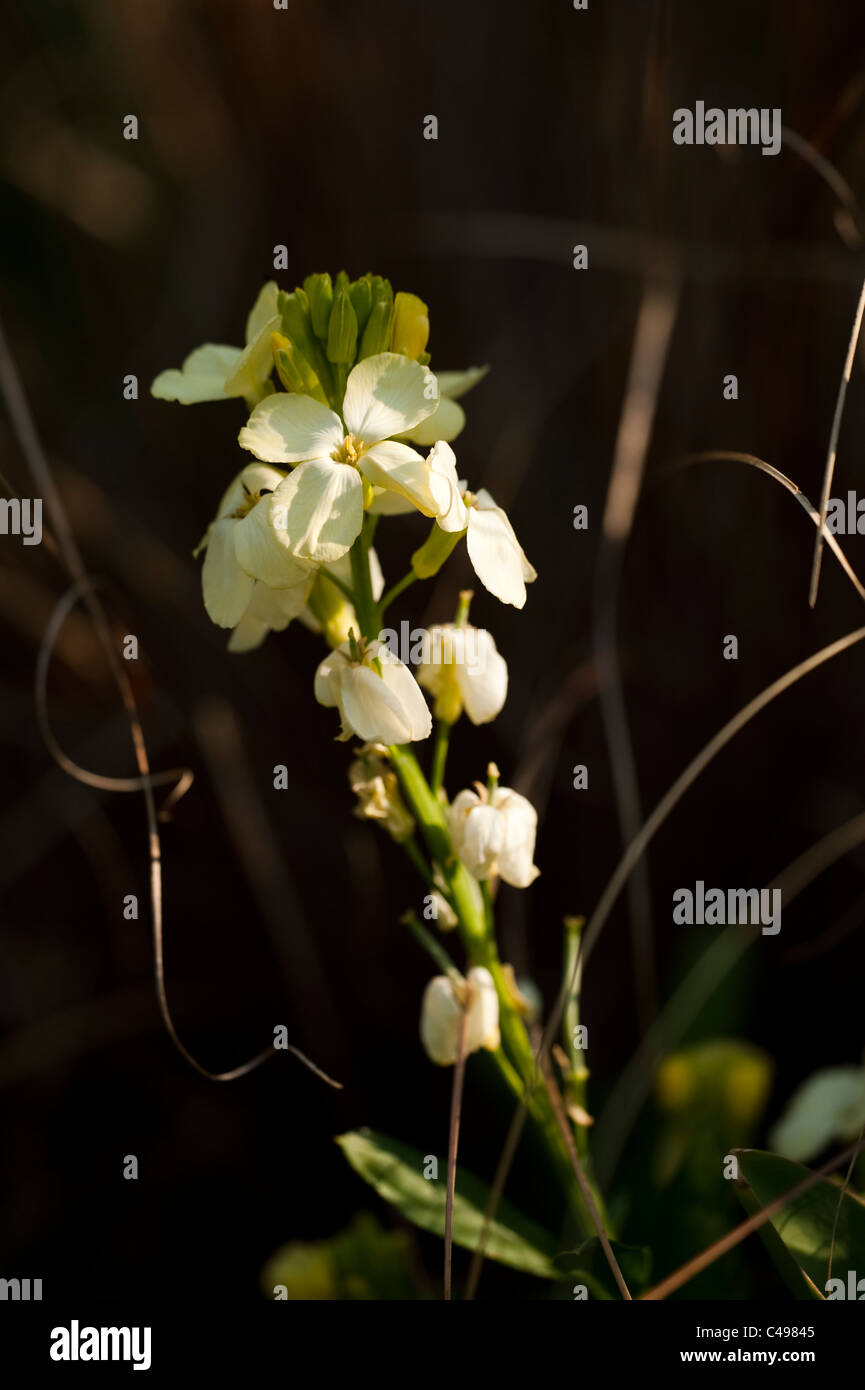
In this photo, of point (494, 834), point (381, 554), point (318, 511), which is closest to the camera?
point (318, 511)

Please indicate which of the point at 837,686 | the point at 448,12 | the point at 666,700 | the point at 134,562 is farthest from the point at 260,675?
the point at 448,12

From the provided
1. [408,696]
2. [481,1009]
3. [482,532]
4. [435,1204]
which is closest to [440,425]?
[482,532]

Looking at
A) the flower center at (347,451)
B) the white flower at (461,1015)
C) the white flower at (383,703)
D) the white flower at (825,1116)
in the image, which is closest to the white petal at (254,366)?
the flower center at (347,451)

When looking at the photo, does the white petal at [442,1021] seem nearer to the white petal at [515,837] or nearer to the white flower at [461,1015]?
the white flower at [461,1015]

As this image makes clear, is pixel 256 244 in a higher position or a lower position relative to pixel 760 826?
higher

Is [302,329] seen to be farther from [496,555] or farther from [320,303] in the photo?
[496,555]

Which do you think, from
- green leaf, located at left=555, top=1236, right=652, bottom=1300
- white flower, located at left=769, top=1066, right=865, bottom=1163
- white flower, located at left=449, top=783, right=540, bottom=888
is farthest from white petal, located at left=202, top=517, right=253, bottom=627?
white flower, located at left=769, top=1066, right=865, bottom=1163

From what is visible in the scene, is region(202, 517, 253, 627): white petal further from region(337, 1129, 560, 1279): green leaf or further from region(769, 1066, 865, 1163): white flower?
region(769, 1066, 865, 1163): white flower

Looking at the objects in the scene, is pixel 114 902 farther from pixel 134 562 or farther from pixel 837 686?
pixel 837 686
